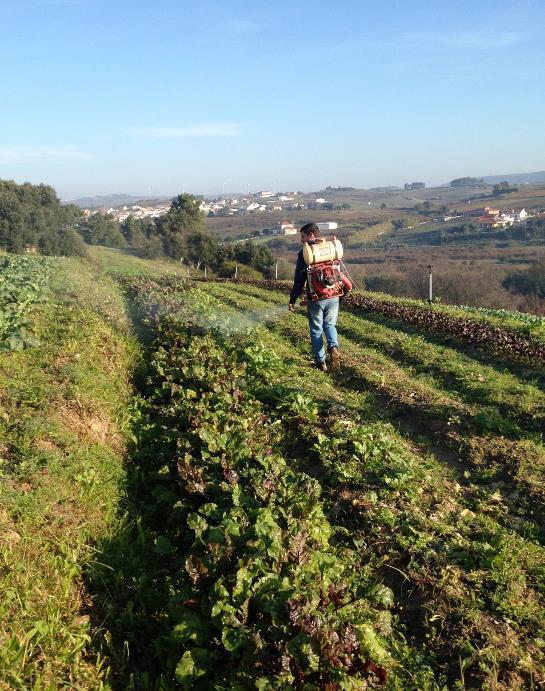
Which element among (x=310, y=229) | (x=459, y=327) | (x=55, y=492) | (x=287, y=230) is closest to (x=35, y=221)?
(x=459, y=327)

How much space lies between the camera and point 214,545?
3.43m

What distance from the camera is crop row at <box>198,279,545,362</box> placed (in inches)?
382

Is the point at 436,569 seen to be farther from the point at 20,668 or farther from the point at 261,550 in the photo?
the point at 20,668

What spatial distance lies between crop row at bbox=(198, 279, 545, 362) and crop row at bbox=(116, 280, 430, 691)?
5957mm

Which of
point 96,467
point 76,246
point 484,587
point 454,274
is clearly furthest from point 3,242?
point 484,587

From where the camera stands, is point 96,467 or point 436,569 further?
point 96,467

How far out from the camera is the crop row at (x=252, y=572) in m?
2.76

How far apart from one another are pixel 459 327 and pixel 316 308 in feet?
15.6

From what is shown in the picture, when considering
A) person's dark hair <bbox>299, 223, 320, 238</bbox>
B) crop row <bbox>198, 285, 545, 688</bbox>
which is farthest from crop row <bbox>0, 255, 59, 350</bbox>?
person's dark hair <bbox>299, 223, 320, 238</bbox>

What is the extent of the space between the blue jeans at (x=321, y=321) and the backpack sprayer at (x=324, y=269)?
147 millimetres

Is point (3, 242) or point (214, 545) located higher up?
point (3, 242)

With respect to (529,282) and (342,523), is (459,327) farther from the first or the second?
(529,282)

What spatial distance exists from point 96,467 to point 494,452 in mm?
3953

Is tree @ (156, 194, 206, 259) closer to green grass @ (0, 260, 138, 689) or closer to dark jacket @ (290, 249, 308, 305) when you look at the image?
dark jacket @ (290, 249, 308, 305)
